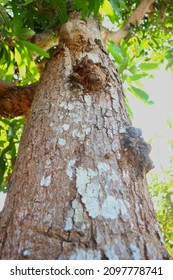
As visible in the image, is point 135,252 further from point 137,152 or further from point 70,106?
point 70,106

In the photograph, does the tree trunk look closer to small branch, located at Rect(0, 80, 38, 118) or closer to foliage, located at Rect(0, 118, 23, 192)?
small branch, located at Rect(0, 80, 38, 118)

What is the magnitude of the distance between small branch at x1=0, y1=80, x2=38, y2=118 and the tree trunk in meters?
0.53

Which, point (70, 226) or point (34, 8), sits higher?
point (34, 8)

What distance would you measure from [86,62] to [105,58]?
0.33m

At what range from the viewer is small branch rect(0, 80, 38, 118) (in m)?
2.13

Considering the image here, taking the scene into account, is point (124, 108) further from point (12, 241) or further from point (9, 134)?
point (9, 134)

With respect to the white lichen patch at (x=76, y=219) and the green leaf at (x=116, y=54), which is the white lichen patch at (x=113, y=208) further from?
the green leaf at (x=116, y=54)

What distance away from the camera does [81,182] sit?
1.04 meters

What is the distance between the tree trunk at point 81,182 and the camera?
2.82 ft

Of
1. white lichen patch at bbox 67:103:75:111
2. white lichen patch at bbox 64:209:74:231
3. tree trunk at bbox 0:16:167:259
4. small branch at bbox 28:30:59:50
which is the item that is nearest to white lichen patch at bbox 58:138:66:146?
tree trunk at bbox 0:16:167:259

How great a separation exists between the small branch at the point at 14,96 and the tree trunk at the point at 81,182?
1.72ft

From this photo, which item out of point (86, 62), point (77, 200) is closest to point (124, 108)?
point (86, 62)

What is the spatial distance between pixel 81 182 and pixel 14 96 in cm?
Result: 131
